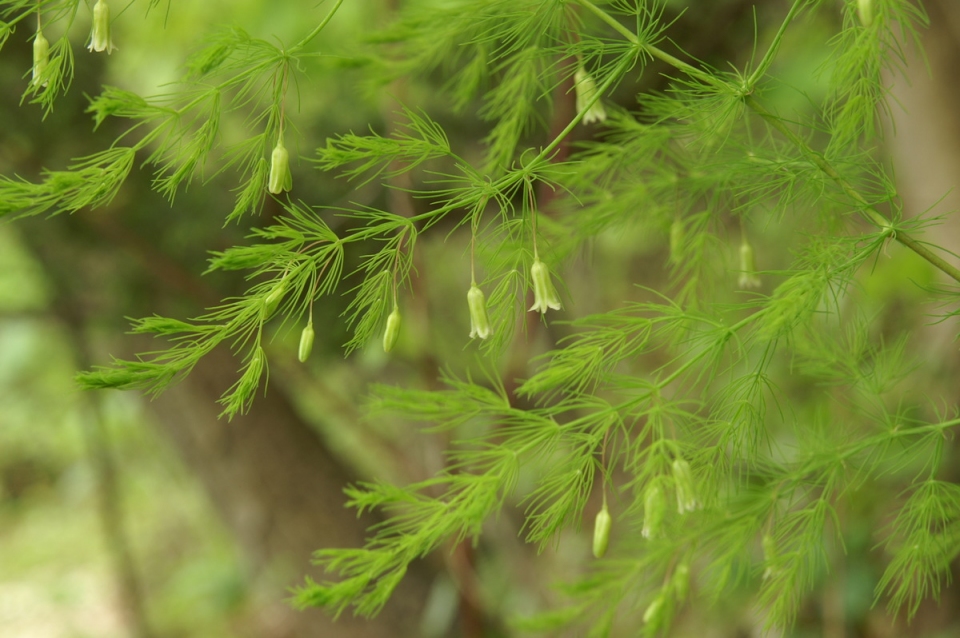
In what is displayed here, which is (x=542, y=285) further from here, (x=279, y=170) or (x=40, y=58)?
(x=40, y=58)

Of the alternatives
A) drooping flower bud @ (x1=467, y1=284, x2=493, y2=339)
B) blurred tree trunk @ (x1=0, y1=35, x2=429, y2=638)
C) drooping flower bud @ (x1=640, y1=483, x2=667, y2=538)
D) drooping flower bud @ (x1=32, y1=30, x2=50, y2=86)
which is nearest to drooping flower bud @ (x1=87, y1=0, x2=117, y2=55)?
drooping flower bud @ (x1=32, y1=30, x2=50, y2=86)

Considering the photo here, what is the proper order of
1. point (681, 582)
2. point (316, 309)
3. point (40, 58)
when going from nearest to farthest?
point (40, 58), point (681, 582), point (316, 309)

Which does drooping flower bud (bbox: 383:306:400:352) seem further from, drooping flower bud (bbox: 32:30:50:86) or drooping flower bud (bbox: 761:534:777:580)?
drooping flower bud (bbox: 761:534:777:580)

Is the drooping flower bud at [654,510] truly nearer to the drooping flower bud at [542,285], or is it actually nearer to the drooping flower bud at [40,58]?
the drooping flower bud at [542,285]

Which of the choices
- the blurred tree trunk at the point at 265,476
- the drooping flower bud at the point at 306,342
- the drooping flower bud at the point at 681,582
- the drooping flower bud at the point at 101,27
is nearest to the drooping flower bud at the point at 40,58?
the drooping flower bud at the point at 101,27

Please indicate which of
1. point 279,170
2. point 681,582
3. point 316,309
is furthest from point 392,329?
point 316,309

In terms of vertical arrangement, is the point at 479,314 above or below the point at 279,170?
below

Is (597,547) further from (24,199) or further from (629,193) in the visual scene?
(24,199)
